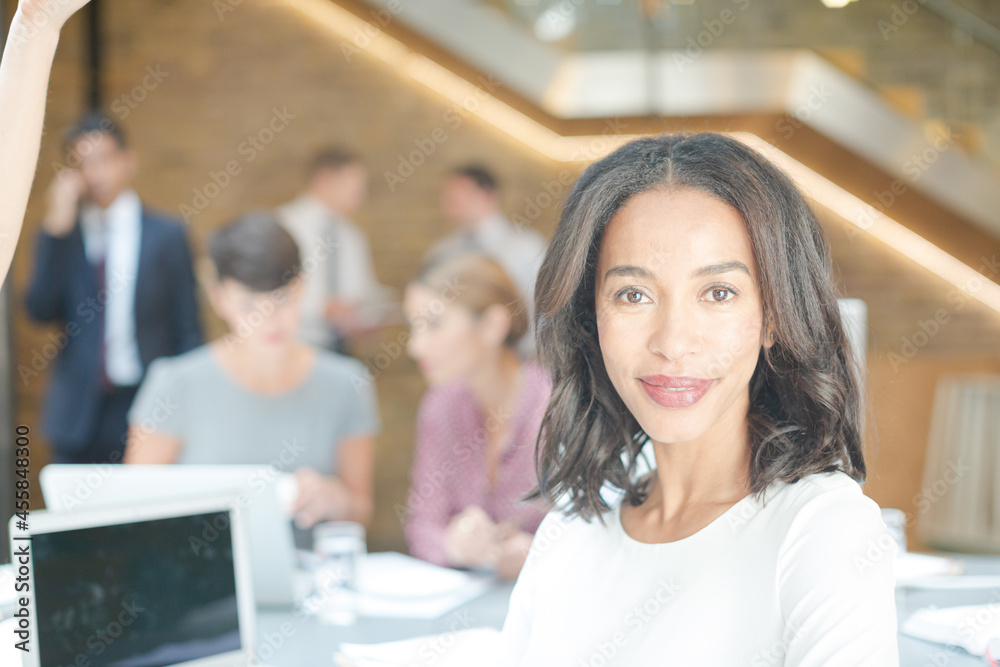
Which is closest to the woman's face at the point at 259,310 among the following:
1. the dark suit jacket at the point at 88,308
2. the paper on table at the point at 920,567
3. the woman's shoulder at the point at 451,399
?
the woman's shoulder at the point at 451,399

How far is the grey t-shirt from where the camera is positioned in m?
2.56

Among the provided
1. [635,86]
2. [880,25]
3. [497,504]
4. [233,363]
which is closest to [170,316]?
[233,363]

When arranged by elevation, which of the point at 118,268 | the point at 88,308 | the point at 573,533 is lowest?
the point at 573,533

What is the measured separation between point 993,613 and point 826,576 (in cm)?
80

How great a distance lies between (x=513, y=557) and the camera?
6.29 feet

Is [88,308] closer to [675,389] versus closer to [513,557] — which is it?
[513,557]

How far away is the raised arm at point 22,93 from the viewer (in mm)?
1035

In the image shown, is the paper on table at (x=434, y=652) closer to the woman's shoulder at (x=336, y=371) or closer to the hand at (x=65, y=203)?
the woman's shoulder at (x=336, y=371)

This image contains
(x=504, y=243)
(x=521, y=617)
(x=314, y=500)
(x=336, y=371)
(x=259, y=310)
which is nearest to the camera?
(x=521, y=617)

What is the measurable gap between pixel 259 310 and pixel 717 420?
1.64m

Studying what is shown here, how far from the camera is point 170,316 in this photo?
3.40m

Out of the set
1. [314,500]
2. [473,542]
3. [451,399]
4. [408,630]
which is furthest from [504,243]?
[408,630]

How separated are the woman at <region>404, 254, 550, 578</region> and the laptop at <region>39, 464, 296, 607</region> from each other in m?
0.58

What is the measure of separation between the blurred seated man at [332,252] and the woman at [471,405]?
70.8 inches
